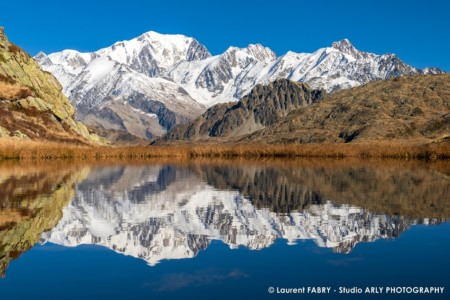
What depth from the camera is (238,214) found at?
33.3 meters

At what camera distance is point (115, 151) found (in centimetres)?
13350

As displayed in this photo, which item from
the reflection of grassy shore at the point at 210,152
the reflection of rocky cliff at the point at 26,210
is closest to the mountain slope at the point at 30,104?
the reflection of grassy shore at the point at 210,152

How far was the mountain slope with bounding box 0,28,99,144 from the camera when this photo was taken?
5709 inches

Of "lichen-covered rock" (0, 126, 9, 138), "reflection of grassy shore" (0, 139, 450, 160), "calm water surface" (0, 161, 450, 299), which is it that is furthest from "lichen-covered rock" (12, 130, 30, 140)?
"calm water surface" (0, 161, 450, 299)

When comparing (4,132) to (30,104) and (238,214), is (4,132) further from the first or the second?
(238,214)

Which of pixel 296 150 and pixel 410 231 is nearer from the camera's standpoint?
pixel 410 231

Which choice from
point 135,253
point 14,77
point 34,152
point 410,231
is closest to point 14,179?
point 135,253

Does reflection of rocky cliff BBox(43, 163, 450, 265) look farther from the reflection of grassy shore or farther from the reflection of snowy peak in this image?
the reflection of grassy shore

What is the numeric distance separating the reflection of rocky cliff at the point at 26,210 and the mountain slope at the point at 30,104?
84.1m

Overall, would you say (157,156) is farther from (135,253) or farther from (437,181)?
(135,253)

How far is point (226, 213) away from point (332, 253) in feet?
40.6

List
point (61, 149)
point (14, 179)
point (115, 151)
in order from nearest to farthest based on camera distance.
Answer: point (14, 179) < point (61, 149) < point (115, 151)

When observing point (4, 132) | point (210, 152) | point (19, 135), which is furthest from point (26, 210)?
point (210, 152)

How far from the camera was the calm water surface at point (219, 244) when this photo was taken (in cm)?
1786
